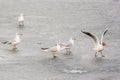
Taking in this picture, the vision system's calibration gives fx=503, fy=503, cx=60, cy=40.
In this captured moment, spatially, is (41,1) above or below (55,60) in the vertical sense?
above

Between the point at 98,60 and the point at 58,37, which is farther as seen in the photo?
the point at 58,37

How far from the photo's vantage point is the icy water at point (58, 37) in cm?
1536

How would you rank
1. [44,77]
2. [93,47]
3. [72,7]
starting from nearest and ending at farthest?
1. [44,77]
2. [93,47]
3. [72,7]

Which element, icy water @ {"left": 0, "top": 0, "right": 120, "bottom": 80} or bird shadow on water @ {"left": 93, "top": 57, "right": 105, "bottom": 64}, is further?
bird shadow on water @ {"left": 93, "top": 57, "right": 105, "bottom": 64}

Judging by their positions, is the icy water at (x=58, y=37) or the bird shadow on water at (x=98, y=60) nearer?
the icy water at (x=58, y=37)

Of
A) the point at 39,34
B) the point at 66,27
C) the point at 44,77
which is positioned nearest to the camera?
the point at 44,77

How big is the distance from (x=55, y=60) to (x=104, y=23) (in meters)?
7.34

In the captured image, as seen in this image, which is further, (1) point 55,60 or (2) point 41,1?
(2) point 41,1

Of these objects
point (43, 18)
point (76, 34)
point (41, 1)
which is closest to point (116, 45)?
point (76, 34)

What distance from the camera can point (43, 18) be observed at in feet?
80.4

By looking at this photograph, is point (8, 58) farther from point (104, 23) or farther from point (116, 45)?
point (104, 23)

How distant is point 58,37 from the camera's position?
66.6ft

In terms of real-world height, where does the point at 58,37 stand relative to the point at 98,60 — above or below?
above

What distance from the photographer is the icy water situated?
1536cm
